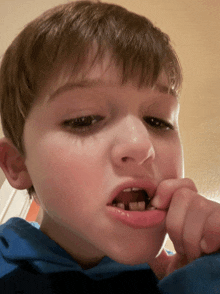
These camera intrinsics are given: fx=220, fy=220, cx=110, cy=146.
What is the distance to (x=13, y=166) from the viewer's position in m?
0.46

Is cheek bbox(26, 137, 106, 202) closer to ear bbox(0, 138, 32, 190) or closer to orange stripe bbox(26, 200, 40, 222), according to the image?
ear bbox(0, 138, 32, 190)

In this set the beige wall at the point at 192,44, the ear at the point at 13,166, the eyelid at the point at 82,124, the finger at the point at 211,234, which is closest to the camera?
the finger at the point at 211,234

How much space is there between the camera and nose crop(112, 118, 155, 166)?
0.31 metres

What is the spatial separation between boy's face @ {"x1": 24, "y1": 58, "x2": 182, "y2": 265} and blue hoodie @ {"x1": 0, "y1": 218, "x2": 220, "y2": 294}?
2.4 inches

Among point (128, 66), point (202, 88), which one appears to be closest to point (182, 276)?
point (128, 66)

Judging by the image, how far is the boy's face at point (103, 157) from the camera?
0.31 meters

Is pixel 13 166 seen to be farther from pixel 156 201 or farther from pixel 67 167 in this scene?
pixel 156 201

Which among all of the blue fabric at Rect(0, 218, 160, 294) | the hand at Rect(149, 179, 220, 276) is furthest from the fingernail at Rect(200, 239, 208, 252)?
the blue fabric at Rect(0, 218, 160, 294)

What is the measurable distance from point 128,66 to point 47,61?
0.14 meters

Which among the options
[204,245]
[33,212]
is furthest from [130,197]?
[33,212]

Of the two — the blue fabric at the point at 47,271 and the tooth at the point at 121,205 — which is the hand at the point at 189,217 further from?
the blue fabric at the point at 47,271

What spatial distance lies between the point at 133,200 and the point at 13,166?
272 millimetres

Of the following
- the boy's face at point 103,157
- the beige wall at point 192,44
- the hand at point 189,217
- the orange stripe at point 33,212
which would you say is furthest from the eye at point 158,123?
the orange stripe at point 33,212

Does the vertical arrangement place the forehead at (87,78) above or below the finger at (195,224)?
above
